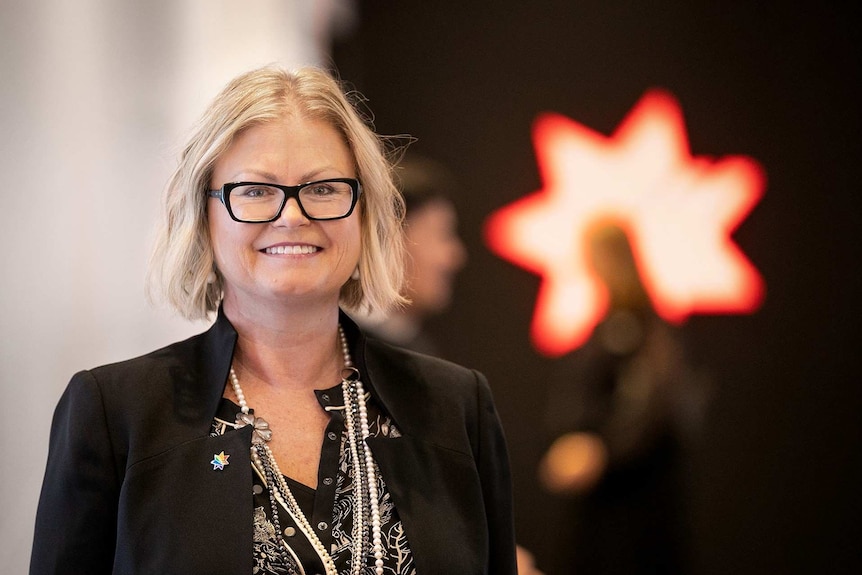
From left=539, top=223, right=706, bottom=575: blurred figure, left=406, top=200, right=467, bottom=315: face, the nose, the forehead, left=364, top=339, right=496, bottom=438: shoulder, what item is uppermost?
the forehead

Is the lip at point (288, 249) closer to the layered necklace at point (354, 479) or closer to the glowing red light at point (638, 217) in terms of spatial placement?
the layered necklace at point (354, 479)

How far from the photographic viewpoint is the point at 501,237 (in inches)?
106

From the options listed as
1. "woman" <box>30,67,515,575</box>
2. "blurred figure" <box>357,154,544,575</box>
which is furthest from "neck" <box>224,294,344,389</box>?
"blurred figure" <box>357,154,544,575</box>

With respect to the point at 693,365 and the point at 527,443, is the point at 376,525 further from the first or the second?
the point at 693,365

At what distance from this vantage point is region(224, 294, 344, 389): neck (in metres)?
1.60

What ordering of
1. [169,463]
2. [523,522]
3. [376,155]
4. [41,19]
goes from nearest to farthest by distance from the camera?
[169,463] → [376,155] → [41,19] → [523,522]

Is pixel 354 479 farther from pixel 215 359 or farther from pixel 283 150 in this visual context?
pixel 283 150

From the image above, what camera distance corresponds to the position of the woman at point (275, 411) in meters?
1.43

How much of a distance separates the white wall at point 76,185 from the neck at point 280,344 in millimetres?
679

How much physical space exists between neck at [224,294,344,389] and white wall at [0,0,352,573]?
2.23 ft

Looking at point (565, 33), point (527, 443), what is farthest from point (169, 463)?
point (565, 33)

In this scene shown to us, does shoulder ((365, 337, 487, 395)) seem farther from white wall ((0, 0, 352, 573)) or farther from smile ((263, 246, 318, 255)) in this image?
white wall ((0, 0, 352, 573))

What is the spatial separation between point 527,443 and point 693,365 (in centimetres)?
53

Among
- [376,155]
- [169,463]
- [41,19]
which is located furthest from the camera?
[41,19]
